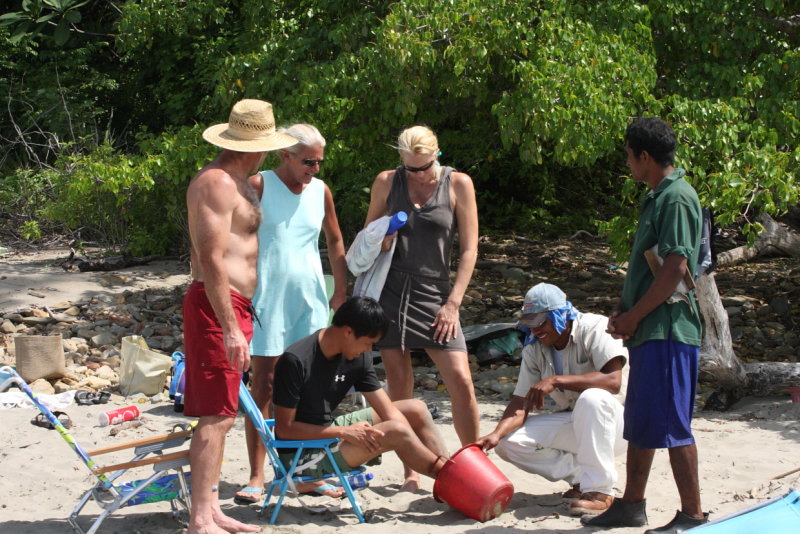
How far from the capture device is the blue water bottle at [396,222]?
4.55 metres

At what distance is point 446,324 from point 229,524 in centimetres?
137

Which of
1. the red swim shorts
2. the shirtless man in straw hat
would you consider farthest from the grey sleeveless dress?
the red swim shorts

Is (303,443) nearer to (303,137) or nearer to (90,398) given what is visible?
(303,137)

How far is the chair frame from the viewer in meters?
3.86

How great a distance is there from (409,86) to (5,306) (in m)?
4.46

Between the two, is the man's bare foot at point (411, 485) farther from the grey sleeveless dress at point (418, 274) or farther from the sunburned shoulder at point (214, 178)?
the sunburned shoulder at point (214, 178)

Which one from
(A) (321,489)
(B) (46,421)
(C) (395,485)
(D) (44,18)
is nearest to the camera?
(A) (321,489)

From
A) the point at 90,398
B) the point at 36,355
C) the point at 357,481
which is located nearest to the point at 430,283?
the point at 357,481

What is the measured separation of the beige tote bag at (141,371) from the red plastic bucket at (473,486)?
309 cm

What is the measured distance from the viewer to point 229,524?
3877 mm

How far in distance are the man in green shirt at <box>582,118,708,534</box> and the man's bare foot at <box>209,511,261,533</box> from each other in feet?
5.27

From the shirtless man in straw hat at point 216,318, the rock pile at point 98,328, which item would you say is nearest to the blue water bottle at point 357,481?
the shirtless man in straw hat at point 216,318

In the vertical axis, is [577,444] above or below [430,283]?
below

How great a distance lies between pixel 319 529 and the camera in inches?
160
